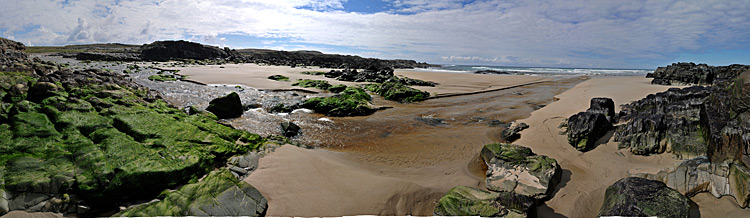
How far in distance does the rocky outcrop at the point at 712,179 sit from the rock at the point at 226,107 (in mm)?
11763

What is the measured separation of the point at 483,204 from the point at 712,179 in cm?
309

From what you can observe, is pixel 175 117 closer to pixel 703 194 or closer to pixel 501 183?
pixel 501 183

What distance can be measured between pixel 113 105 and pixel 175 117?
3.78 ft

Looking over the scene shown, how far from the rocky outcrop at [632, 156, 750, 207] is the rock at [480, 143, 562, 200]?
1449mm

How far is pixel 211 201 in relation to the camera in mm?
3770

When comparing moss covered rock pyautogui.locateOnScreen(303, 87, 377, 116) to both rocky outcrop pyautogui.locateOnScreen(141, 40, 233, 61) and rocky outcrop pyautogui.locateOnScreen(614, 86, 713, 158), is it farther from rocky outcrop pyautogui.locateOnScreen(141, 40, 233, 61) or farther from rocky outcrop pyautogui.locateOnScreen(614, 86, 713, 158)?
rocky outcrop pyautogui.locateOnScreen(141, 40, 233, 61)

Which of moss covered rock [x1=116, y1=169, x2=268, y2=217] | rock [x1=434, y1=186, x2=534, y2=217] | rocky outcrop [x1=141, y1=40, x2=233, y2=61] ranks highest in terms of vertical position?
rocky outcrop [x1=141, y1=40, x2=233, y2=61]

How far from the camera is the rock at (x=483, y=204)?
137 inches

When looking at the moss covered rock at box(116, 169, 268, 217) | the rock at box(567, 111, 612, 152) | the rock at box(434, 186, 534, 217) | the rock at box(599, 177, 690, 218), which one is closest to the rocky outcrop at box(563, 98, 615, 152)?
the rock at box(567, 111, 612, 152)

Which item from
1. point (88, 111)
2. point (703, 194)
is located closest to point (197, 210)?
point (88, 111)

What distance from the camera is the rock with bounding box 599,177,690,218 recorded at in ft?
10.5

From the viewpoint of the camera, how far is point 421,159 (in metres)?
6.57

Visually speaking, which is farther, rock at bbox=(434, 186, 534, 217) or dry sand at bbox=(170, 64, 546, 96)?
dry sand at bbox=(170, 64, 546, 96)

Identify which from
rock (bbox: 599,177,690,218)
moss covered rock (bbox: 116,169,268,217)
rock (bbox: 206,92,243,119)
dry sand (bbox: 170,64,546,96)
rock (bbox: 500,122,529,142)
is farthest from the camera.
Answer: dry sand (bbox: 170,64,546,96)
